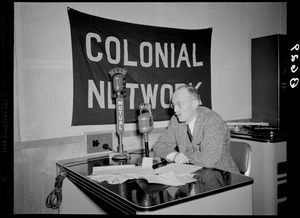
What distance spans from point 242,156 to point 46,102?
165 centimetres

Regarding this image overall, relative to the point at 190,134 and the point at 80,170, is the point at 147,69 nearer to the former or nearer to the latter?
the point at 190,134

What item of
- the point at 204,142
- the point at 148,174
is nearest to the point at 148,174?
the point at 148,174

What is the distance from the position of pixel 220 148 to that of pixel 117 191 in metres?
0.93

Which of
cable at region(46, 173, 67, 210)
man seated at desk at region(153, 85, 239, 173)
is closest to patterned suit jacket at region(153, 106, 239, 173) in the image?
man seated at desk at region(153, 85, 239, 173)

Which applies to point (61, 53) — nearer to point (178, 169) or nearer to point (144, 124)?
point (144, 124)

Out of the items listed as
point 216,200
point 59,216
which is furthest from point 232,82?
point 59,216

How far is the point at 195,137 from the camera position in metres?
2.19

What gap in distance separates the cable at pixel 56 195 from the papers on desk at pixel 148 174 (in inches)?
13.2

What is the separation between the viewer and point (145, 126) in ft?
6.63

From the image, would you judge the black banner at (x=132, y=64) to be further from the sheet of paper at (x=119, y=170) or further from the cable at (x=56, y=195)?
the sheet of paper at (x=119, y=170)

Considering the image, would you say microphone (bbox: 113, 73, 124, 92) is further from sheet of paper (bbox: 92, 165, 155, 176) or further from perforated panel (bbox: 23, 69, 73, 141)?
sheet of paper (bbox: 92, 165, 155, 176)

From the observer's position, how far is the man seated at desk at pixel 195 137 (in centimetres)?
196

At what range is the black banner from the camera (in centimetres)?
233

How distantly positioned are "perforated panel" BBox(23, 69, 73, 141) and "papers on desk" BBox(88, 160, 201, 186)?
63 centimetres
